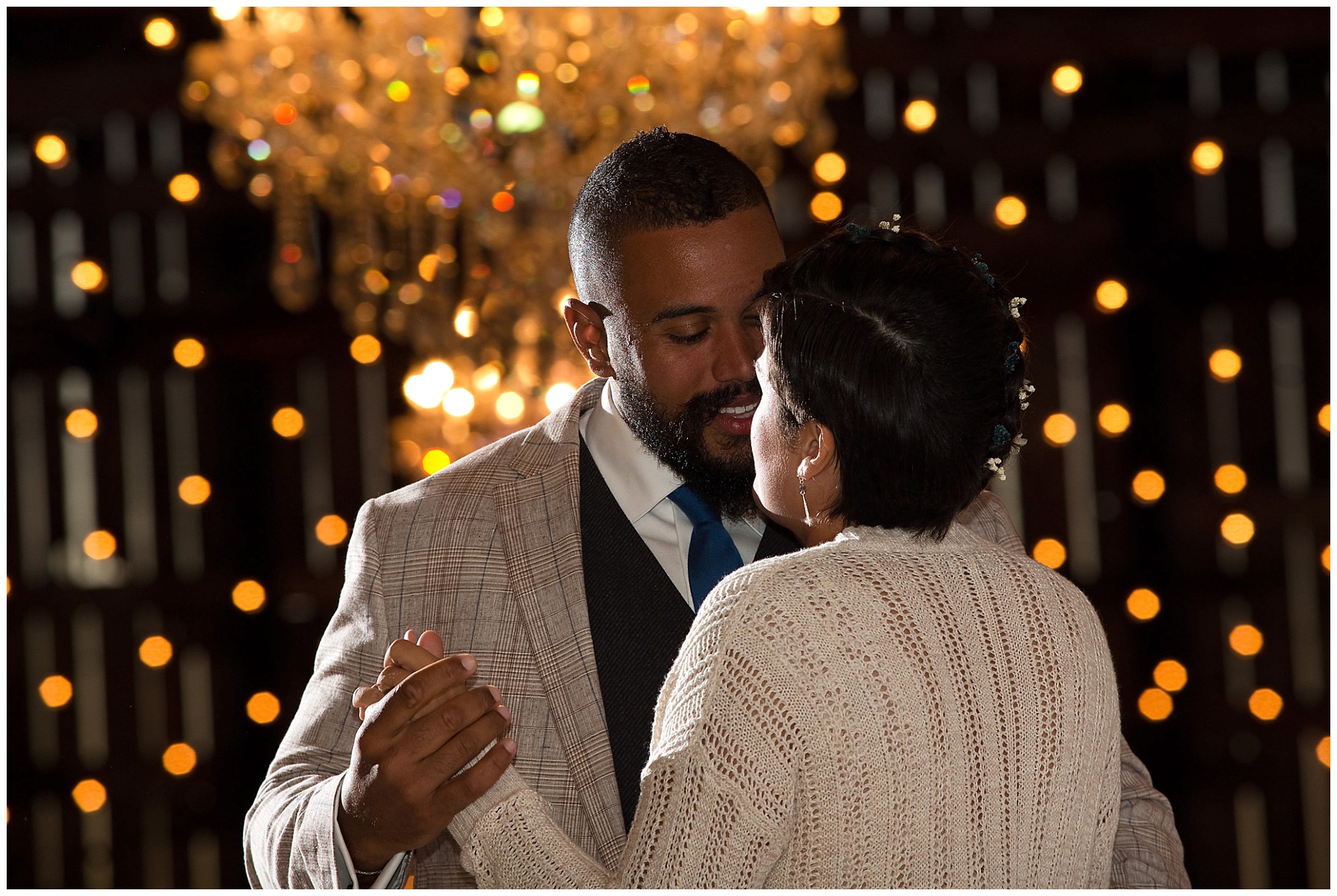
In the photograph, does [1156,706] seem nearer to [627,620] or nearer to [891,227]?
[627,620]

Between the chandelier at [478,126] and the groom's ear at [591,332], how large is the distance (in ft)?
4.61

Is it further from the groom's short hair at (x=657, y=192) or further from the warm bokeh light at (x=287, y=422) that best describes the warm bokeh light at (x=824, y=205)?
the groom's short hair at (x=657, y=192)

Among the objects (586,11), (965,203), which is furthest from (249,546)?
(965,203)

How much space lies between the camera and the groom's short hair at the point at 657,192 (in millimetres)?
1747

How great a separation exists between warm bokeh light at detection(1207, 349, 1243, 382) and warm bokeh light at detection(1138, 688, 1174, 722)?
3.31 feet

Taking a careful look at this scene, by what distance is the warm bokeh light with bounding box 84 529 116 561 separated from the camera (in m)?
4.16

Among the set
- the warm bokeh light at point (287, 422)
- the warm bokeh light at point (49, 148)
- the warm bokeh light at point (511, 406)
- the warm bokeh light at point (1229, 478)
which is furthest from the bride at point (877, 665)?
the warm bokeh light at point (49, 148)

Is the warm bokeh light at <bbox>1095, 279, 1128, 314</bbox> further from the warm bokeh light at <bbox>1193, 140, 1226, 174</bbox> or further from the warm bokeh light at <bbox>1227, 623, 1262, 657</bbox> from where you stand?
the warm bokeh light at <bbox>1227, 623, 1262, 657</bbox>

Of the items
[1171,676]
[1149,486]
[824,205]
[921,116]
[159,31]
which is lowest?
[1171,676]

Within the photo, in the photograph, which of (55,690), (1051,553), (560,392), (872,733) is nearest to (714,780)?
(872,733)

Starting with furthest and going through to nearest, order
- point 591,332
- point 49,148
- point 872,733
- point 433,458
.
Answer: point 49,148 < point 433,458 < point 591,332 < point 872,733

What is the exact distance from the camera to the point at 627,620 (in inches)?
66.5

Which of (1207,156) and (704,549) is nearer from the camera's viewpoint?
(704,549)

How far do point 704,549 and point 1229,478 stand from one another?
2.85 m
